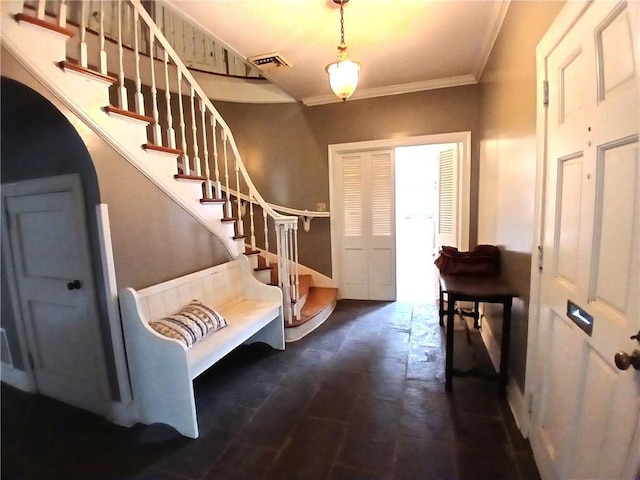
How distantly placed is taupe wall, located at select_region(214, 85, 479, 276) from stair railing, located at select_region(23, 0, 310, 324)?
1.25ft

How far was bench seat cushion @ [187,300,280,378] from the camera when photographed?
1927mm

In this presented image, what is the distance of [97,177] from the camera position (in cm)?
174

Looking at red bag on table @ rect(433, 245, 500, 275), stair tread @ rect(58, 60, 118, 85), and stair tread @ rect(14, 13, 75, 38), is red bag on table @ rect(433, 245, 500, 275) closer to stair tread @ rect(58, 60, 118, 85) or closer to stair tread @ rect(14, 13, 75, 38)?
stair tread @ rect(58, 60, 118, 85)

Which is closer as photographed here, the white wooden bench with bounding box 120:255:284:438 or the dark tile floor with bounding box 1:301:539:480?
the dark tile floor with bounding box 1:301:539:480

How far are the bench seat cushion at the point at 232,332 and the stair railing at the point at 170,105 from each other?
379 millimetres

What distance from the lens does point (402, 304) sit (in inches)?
158

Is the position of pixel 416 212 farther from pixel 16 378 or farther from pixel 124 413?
pixel 16 378

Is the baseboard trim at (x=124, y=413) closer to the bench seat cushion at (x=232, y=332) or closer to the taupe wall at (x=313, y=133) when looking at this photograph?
the bench seat cushion at (x=232, y=332)

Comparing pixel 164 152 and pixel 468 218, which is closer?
pixel 164 152

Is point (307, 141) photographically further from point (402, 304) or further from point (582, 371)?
point (582, 371)

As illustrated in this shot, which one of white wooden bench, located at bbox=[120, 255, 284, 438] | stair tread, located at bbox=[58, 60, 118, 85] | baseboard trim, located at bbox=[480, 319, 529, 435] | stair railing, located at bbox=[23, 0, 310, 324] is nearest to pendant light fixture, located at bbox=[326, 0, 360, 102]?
stair railing, located at bbox=[23, 0, 310, 324]

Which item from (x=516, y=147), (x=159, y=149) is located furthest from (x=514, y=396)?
(x=159, y=149)

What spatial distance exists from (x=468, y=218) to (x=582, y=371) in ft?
8.80

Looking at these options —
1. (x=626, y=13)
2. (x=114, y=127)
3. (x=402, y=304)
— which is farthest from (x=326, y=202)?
(x=626, y=13)
